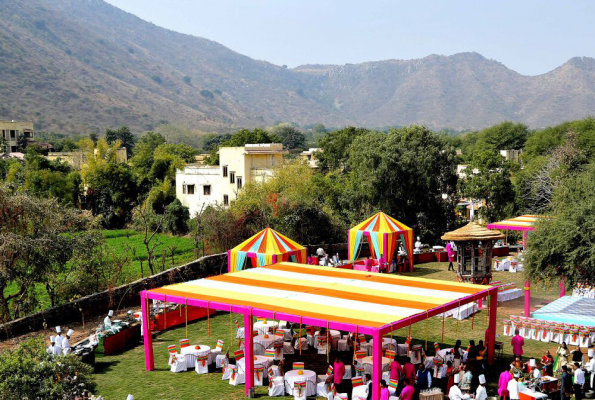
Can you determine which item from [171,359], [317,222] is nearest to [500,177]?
[317,222]

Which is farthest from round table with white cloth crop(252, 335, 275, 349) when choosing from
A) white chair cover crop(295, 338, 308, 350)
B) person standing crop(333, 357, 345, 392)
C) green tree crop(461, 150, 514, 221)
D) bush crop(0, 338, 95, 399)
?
green tree crop(461, 150, 514, 221)

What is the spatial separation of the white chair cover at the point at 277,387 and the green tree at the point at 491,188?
29.5 m

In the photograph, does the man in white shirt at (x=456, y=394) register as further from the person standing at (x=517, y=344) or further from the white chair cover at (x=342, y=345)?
the white chair cover at (x=342, y=345)

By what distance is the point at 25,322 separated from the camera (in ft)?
60.6

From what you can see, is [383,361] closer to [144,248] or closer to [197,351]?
[197,351]

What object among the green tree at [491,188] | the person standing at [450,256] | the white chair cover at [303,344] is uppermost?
the green tree at [491,188]

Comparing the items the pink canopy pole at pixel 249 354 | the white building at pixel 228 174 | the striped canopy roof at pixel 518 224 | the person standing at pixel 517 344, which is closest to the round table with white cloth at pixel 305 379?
the pink canopy pole at pixel 249 354

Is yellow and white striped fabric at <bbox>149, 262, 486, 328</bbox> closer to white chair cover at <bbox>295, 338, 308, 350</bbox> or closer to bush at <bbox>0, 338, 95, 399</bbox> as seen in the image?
white chair cover at <bbox>295, 338, 308, 350</bbox>

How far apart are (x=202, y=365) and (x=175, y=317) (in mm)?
4884

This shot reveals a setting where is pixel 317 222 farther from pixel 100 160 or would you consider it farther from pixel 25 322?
pixel 100 160

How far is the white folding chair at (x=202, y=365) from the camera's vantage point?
14766 millimetres

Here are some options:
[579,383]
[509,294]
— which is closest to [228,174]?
[509,294]

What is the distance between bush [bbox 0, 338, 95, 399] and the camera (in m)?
8.65

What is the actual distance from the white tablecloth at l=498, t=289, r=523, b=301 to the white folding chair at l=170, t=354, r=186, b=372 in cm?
1211
